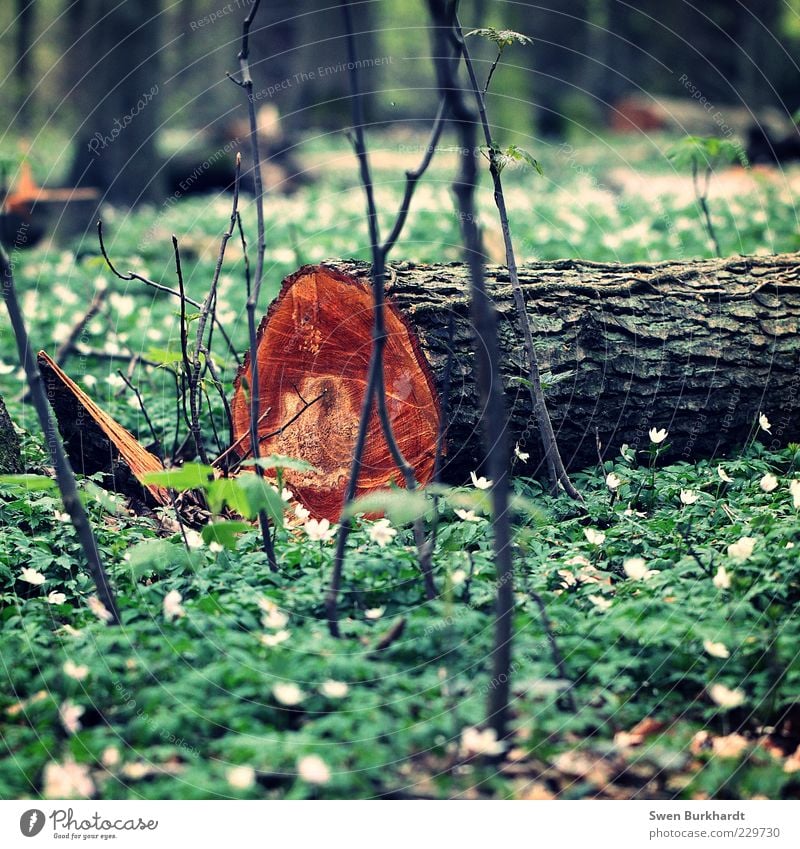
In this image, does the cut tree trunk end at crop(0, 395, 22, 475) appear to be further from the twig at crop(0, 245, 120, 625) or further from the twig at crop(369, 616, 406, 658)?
the twig at crop(369, 616, 406, 658)

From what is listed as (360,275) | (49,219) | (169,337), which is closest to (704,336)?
(360,275)

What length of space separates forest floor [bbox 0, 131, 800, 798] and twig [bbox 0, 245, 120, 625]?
11 centimetres

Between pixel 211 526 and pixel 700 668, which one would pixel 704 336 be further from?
pixel 211 526

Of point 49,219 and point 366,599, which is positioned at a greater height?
point 49,219

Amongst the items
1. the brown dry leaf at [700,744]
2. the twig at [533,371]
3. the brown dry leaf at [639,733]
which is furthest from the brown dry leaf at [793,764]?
the twig at [533,371]

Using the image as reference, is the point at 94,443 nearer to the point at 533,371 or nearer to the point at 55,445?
the point at 55,445

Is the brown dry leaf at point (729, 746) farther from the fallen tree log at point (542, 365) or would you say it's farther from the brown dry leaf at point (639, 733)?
the fallen tree log at point (542, 365)

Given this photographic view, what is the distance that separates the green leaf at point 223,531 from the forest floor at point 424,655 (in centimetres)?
2

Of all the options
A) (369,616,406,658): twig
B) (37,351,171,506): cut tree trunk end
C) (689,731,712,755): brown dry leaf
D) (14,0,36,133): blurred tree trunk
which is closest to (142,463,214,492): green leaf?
(369,616,406,658): twig

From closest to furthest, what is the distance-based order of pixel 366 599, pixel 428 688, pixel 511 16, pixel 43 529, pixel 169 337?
pixel 428 688
pixel 366 599
pixel 43 529
pixel 169 337
pixel 511 16

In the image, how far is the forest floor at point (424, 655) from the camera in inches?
75.0

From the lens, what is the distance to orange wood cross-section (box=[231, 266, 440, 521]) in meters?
3.09
